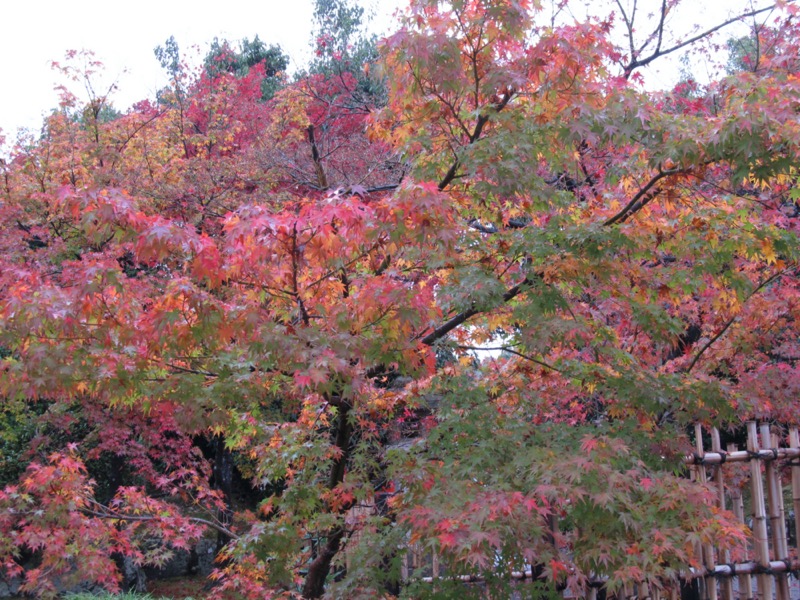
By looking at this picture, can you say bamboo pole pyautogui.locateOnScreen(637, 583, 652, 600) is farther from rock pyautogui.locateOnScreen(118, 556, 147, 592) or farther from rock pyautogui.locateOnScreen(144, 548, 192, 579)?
rock pyautogui.locateOnScreen(144, 548, 192, 579)

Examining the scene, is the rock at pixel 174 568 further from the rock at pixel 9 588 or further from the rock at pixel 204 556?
the rock at pixel 9 588

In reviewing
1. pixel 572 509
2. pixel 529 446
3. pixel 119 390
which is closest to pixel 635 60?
pixel 529 446

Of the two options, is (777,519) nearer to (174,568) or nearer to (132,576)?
(132,576)

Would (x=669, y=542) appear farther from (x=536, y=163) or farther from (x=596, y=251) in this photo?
(x=536, y=163)

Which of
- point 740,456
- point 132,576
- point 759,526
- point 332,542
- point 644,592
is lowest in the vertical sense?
point 132,576

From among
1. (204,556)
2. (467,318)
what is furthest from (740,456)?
(204,556)

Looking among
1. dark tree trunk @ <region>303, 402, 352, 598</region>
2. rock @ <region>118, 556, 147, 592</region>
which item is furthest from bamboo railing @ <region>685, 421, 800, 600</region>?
rock @ <region>118, 556, 147, 592</region>

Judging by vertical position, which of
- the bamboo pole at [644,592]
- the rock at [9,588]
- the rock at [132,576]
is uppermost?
the bamboo pole at [644,592]

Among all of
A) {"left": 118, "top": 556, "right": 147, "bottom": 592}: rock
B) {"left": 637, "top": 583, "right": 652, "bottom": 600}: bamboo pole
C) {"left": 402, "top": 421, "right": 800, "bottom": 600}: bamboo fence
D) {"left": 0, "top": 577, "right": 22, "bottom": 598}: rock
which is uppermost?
{"left": 402, "top": 421, "right": 800, "bottom": 600}: bamboo fence

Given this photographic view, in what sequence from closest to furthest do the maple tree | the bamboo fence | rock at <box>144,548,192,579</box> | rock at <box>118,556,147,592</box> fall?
the maple tree
the bamboo fence
rock at <box>118,556,147,592</box>
rock at <box>144,548,192,579</box>

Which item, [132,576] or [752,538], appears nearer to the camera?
[752,538]

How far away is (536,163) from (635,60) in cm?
503

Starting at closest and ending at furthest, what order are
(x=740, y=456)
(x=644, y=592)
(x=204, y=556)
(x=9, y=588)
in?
(x=644, y=592)
(x=740, y=456)
(x=9, y=588)
(x=204, y=556)

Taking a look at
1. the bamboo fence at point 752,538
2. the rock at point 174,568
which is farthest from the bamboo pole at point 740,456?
the rock at point 174,568
